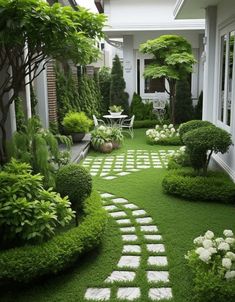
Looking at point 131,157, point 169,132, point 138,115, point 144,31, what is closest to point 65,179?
point 131,157

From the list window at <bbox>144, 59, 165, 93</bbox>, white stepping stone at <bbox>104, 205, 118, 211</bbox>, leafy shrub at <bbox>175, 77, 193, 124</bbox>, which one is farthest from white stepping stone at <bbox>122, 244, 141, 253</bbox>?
window at <bbox>144, 59, 165, 93</bbox>

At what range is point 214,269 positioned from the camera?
3189 mm

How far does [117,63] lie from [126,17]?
1851mm

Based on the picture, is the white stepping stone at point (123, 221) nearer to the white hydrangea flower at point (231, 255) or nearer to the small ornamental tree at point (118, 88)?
the white hydrangea flower at point (231, 255)

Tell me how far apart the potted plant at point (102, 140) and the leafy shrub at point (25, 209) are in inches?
239

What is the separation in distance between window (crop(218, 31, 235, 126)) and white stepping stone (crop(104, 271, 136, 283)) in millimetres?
4193

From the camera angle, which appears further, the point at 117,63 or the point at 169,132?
the point at 117,63

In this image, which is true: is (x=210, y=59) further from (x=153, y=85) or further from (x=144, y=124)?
(x=153, y=85)

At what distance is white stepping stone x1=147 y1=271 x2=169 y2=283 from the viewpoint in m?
3.47

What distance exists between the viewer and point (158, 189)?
645 cm

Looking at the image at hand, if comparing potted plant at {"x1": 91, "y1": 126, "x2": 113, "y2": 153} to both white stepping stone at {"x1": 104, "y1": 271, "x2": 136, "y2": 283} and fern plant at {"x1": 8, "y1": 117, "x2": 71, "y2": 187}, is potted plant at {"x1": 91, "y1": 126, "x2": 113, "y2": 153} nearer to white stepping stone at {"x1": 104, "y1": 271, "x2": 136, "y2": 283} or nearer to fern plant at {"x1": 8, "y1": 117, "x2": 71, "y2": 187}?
fern plant at {"x1": 8, "y1": 117, "x2": 71, "y2": 187}

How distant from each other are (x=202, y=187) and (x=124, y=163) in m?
3.07

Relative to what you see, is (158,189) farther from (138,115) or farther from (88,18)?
(138,115)

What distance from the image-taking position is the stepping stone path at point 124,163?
782 centimetres
